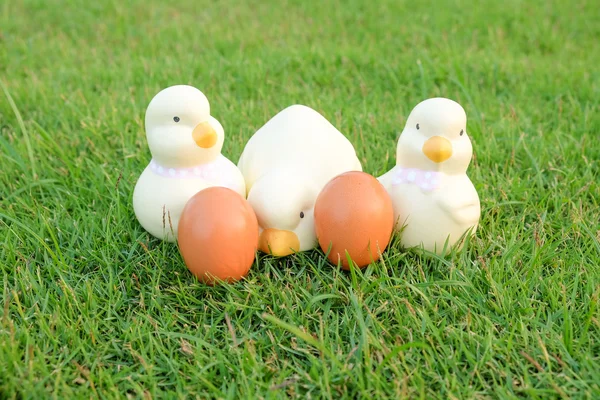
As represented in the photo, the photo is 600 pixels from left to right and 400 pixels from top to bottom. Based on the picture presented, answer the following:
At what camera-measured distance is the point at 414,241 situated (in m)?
1.78

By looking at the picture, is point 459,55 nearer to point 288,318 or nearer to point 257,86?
point 257,86

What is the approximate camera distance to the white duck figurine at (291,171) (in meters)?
1.75

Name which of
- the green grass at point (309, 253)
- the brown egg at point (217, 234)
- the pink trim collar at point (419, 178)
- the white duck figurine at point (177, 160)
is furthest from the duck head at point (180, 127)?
the pink trim collar at point (419, 178)

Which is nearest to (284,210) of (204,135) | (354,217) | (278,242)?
(278,242)

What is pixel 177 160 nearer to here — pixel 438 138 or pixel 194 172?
pixel 194 172

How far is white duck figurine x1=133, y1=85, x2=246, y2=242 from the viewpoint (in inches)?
68.4

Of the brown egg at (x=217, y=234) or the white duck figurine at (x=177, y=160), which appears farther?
the white duck figurine at (x=177, y=160)

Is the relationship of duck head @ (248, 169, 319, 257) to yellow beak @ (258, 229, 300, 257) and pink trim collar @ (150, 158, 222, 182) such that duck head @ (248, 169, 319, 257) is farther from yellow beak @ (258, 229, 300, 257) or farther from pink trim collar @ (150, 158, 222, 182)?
pink trim collar @ (150, 158, 222, 182)

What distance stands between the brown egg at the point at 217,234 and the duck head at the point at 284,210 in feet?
0.25

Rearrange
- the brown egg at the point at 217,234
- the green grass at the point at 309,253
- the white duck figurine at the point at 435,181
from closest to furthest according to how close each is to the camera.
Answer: the green grass at the point at 309,253 < the brown egg at the point at 217,234 < the white duck figurine at the point at 435,181

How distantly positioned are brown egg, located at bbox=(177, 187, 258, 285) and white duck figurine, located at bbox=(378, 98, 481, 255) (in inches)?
17.2

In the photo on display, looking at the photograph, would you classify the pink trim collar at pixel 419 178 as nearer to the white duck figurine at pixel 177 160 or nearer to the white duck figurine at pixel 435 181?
the white duck figurine at pixel 435 181

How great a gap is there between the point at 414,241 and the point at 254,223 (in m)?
0.46

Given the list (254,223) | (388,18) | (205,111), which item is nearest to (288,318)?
(254,223)
